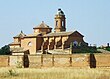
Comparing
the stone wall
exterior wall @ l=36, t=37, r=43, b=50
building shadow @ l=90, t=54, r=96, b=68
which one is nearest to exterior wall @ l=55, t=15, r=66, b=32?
exterior wall @ l=36, t=37, r=43, b=50

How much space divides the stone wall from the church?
14733 millimetres

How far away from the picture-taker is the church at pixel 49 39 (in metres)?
70.1

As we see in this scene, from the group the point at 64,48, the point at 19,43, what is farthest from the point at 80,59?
the point at 19,43

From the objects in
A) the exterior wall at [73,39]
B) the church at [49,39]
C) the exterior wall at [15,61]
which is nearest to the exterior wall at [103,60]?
the exterior wall at [15,61]

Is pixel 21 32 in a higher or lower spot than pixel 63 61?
higher

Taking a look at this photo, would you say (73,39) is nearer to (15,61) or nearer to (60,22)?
(60,22)

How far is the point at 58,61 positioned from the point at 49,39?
23.7 m

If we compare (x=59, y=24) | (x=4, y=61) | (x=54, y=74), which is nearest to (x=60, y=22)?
(x=59, y=24)

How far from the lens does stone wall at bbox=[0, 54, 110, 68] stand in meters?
47.0

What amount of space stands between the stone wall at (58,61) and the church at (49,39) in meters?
14.7

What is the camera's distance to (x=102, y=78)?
26.7 meters

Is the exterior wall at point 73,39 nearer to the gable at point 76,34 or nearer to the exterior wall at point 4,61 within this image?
the gable at point 76,34

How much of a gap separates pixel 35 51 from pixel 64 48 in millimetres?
6403

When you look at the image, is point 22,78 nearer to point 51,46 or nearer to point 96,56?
point 96,56
